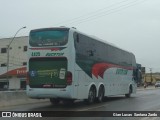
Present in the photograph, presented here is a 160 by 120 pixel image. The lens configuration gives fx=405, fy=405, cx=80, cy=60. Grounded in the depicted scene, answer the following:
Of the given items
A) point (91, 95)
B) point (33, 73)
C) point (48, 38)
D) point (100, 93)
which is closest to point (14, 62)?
point (100, 93)

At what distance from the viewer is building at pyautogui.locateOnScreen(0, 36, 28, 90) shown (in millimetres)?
72688

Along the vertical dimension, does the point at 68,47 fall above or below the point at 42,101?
above

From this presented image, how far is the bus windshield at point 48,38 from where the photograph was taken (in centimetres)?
2019

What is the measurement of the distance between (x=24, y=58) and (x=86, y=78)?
205ft

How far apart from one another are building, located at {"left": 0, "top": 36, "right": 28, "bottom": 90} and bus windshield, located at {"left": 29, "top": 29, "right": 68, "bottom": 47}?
168 ft

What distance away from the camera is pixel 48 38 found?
2052cm

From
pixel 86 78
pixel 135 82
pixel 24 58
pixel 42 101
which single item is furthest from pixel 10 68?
pixel 86 78

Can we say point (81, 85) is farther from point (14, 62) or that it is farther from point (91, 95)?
point (14, 62)

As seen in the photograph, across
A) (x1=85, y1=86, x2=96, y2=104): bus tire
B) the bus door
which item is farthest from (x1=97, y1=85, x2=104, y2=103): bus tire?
the bus door

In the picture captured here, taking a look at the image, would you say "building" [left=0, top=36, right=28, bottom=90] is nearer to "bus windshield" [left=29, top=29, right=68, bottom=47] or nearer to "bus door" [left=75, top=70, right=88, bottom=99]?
"bus door" [left=75, top=70, right=88, bottom=99]

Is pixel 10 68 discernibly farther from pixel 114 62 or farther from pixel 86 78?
pixel 86 78

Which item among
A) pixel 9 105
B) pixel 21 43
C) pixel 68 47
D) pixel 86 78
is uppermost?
pixel 21 43

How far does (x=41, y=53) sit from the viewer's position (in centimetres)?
2050

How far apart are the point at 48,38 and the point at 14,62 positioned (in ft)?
211
